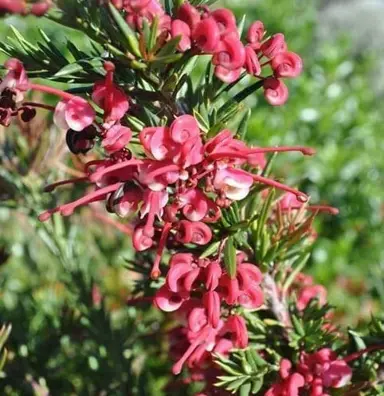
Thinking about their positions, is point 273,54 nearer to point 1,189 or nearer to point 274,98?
point 274,98

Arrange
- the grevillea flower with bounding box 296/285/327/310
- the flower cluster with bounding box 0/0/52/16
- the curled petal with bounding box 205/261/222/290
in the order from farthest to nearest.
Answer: the grevillea flower with bounding box 296/285/327/310 < the curled petal with bounding box 205/261/222/290 < the flower cluster with bounding box 0/0/52/16

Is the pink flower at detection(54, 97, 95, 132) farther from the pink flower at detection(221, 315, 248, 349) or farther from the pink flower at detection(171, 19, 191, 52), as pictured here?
the pink flower at detection(221, 315, 248, 349)

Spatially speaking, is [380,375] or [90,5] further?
[380,375]

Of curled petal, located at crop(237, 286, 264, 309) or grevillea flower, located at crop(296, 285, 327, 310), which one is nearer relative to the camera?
curled petal, located at crop(237, 286, 264, 309)

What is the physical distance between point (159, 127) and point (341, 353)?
277mm

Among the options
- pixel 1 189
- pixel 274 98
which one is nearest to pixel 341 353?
pixel 274 98

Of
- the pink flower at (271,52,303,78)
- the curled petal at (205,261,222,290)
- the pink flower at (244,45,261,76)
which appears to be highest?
the pink flower at (244,45,261,76)

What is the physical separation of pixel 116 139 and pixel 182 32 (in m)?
0.08

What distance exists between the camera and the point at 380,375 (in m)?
0.59

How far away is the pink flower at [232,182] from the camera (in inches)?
19.2

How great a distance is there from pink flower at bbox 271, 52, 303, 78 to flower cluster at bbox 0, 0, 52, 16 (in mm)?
170

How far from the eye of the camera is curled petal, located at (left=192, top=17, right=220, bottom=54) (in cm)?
44

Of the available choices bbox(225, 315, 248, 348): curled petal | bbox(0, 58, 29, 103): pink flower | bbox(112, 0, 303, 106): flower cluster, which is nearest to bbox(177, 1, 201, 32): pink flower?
bbox(112, 0, 303, 106): flower cluster

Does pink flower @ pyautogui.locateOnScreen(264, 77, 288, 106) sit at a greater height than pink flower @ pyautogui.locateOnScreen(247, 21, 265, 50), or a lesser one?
lesser
